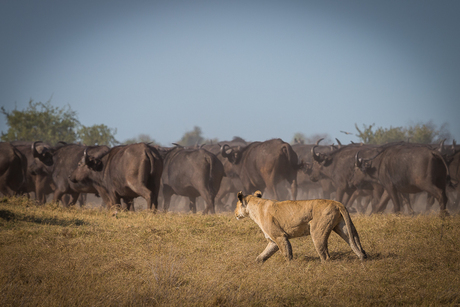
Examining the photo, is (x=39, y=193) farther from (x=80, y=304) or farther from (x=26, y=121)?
(x=26, y=121)

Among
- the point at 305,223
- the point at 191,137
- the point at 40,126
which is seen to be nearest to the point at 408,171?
the point at 305,223

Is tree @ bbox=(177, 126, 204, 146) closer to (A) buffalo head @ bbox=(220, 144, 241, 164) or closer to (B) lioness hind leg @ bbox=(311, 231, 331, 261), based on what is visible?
(A) buffalo head @ bbox=(220, 144, 241, 164)

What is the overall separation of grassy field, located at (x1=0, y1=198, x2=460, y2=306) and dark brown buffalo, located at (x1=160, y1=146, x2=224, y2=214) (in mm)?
4834

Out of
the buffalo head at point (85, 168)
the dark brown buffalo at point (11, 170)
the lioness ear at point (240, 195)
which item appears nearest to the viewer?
the lioness ear at point (240, 195)

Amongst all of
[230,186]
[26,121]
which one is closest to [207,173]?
[230,186]

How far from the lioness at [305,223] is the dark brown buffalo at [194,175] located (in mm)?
7710

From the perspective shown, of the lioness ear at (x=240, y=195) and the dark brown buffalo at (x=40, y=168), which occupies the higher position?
the lioness ear at (x=240, y=195)

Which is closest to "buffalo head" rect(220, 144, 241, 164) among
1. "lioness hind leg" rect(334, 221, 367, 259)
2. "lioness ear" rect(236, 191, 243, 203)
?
"lioness ear" rect(236, 191, 243, 203)

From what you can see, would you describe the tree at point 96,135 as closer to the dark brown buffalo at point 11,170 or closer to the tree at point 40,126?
the tree at point 40,126

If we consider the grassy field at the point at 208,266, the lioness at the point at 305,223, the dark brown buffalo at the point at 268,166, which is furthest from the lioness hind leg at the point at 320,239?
the dark brown buffalo at the point at 268,166

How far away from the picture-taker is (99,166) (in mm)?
13727

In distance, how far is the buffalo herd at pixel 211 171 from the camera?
12.5m

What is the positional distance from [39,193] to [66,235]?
30.1ft

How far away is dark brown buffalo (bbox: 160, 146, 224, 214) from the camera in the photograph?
48.1 ft
